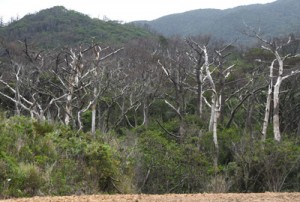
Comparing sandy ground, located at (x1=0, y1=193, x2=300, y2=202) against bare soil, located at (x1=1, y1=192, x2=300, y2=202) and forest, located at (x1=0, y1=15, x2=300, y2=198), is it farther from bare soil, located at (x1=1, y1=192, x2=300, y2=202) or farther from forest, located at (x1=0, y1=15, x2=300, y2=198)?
forest, located at (x1=0, y1=15, x2=300, y2=198)

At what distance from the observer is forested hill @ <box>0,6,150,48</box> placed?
8304 cm

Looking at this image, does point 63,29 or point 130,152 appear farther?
point 63,29

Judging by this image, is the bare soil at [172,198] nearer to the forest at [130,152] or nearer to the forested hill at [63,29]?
the forest at [130,152]

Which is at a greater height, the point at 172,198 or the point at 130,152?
the point at 172,198

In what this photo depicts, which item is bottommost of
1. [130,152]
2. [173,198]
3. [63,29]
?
[130,152]

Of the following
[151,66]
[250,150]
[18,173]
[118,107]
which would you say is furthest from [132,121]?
[18,173]

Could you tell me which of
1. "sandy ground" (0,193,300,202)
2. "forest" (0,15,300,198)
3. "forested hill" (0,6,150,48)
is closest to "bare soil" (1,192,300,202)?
"sandy ground" (0,193,300,202)

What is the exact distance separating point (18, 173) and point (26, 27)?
9237cm

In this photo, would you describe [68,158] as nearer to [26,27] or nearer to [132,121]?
[132,121]

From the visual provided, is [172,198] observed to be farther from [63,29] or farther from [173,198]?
[63,29]

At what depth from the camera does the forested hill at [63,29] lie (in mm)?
83044

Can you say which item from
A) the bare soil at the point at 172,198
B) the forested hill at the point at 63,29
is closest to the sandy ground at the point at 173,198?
the bare soil at the point at 172,198

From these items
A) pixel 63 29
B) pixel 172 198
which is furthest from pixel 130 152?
pixel 63 29

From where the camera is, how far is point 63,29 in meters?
95.4
